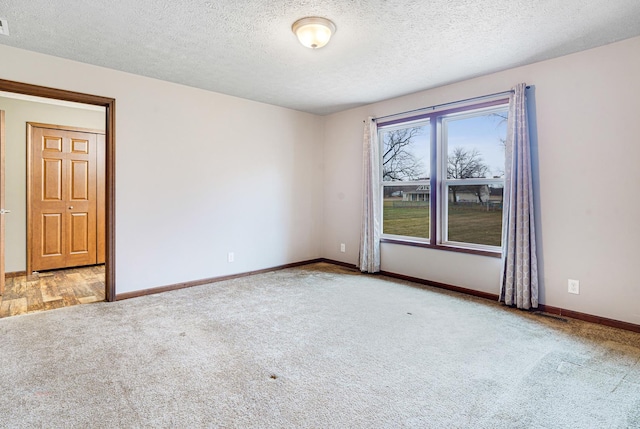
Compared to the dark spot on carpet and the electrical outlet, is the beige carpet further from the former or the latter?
the electrical outlet

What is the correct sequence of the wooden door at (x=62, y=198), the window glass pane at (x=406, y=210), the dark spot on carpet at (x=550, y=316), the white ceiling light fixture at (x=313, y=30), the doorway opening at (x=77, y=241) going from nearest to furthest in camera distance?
the white ceiling light fixture at (x=313, y=30), the dark spot on carpet at (x=550, y=316), the doorway opening at (x=77, y=241), the window glass pane at (x=406, y=210), the wooden door at (x=62, y=198)

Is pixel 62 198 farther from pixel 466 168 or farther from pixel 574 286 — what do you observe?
pixel 574 286

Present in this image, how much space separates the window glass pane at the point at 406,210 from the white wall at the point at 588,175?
0.98 m

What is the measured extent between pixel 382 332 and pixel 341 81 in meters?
2.71

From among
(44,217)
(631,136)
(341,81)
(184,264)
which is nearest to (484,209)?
(631,136)

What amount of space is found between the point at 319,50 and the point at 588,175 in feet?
8.68

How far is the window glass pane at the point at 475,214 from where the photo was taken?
385 cm

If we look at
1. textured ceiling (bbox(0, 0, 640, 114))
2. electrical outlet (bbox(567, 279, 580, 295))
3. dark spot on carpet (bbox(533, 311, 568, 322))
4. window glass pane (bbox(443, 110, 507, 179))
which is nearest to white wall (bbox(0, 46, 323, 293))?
textured ceiling (bbox(0, 0, 640, 114))

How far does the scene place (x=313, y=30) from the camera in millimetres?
2564

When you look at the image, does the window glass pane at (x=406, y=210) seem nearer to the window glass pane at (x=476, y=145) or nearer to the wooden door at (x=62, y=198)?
the window glass pane at (x=476, y=145)

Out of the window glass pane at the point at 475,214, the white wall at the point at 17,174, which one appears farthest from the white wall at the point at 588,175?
the white wall at the point at 17,174

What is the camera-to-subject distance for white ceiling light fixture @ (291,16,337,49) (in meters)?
2.51

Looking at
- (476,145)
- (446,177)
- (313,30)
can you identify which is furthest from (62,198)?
(476,145)

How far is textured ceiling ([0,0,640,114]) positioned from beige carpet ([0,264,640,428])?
7.88 feet
